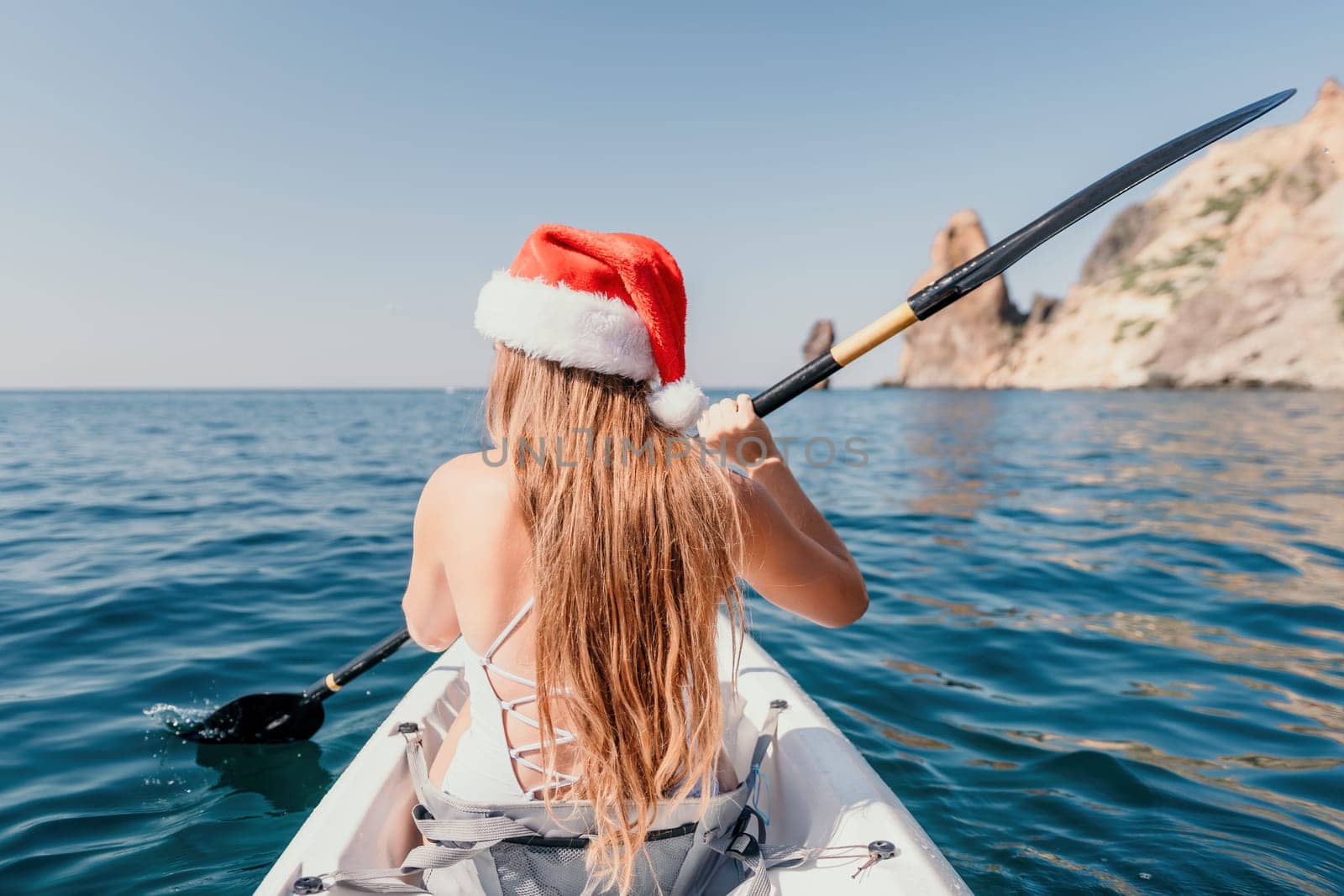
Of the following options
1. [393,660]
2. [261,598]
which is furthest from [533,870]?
[261,598]

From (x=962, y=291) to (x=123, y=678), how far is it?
4924 mm

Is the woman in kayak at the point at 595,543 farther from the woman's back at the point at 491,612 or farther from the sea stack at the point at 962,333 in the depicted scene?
the sea stack at the point at 962,333

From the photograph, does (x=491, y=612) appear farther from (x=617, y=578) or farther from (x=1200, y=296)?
(x=1200, y=296)

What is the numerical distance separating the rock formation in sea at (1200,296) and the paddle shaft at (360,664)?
2039 inches

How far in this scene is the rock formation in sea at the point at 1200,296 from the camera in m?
40.9

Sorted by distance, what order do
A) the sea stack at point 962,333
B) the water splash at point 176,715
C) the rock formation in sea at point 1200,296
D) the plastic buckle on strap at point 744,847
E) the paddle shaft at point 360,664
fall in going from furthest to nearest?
1. the sea stack at point 962,333
2. the rock formation in sea at point 1200,296
3. the water splash at point 176,715
4. the paddle shaft at point 360,664
5. the plastic buckle on strap at point 744,847

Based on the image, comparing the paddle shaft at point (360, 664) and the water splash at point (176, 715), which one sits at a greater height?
the paddle shaft at point (360, 664)

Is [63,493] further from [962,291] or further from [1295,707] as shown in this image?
[1295,707]

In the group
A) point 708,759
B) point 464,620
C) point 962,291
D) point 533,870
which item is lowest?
point 533,870

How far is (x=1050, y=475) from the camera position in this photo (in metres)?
11.6

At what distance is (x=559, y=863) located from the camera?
144cm

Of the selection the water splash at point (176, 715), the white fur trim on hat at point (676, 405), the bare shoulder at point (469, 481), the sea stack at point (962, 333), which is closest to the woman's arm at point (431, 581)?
the bare shoulder at point (469, 481)

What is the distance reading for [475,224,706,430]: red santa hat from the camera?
1.30m

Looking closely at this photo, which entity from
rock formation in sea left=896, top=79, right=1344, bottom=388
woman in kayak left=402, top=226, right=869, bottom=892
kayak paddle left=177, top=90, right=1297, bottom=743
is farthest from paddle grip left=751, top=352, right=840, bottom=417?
rock formation in sea left=896, top=79, right=1344, bottom=388
